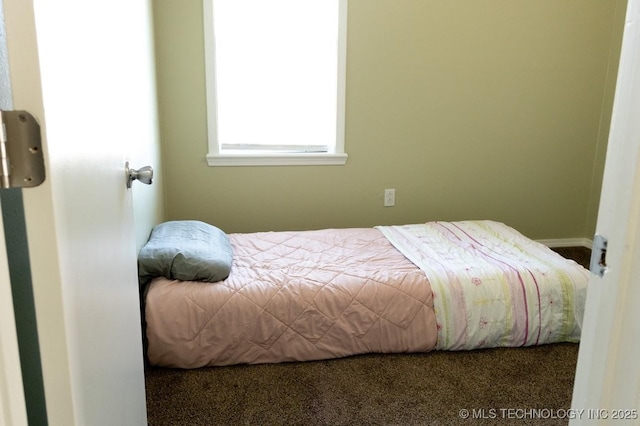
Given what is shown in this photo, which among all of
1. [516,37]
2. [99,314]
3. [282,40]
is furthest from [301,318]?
[516,37]

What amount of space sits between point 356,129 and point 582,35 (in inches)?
70.1

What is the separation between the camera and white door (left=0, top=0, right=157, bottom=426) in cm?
58

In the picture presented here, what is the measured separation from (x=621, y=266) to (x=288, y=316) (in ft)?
5.09

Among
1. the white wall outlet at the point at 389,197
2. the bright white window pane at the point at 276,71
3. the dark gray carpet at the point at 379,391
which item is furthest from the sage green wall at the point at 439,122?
the dark gray carpet at the point at 379,391

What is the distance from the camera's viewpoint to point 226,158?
3184mm

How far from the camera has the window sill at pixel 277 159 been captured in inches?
125

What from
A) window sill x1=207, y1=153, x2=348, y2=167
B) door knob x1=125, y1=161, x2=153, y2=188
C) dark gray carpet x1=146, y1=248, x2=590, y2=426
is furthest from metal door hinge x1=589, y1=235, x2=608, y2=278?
window sill x1=207, y1=153, x2=348, y2=167

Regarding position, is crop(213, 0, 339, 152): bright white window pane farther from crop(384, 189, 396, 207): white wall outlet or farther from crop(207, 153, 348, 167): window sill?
crop(384, 189, 396, 207): white wall outlet

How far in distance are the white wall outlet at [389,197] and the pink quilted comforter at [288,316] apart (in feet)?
4.04

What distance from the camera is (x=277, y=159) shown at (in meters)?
3.25

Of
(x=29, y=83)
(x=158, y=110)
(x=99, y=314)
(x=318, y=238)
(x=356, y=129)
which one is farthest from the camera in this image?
(x=356, y=129)

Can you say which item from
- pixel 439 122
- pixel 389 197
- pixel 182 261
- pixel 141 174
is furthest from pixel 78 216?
pixel 439 122

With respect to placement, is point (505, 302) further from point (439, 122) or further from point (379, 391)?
point (439, 122)

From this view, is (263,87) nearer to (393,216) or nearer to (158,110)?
(158,110)
